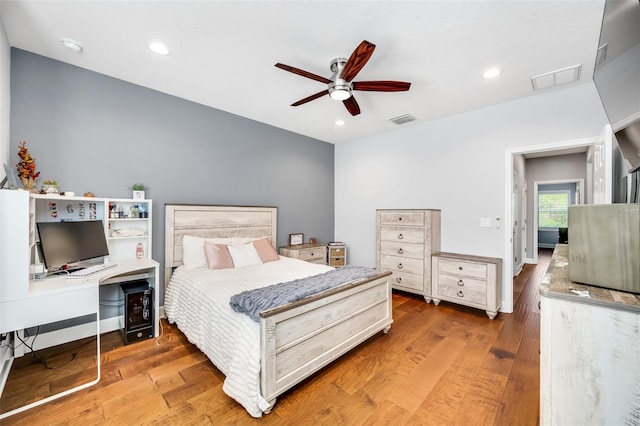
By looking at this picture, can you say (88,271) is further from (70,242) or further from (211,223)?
(211,223)

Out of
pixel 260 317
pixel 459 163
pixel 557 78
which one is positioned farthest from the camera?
pixel 459 163

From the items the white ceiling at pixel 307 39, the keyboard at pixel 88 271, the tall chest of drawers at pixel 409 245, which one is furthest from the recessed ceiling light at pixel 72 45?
the tall chest of drawers at pixel 409 245

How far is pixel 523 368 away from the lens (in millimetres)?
2191

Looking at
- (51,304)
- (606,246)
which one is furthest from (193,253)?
(606,246)

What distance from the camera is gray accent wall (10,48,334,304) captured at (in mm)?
2455

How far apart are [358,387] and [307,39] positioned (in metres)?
2.76

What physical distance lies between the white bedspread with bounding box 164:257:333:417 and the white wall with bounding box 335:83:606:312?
6.79 ft

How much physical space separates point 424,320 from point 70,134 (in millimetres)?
4301

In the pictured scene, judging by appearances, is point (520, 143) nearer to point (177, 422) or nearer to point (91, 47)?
point (177, 422)

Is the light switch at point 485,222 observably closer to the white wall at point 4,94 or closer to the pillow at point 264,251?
the pillow at point 264,251

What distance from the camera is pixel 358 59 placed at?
1.93m

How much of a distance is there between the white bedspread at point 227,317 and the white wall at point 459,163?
81.5 inches

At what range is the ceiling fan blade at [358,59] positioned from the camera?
1781mm

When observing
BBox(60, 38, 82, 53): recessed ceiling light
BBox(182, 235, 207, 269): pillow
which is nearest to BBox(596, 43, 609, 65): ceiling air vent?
BBox(182, 235, 207, 269): pillow
